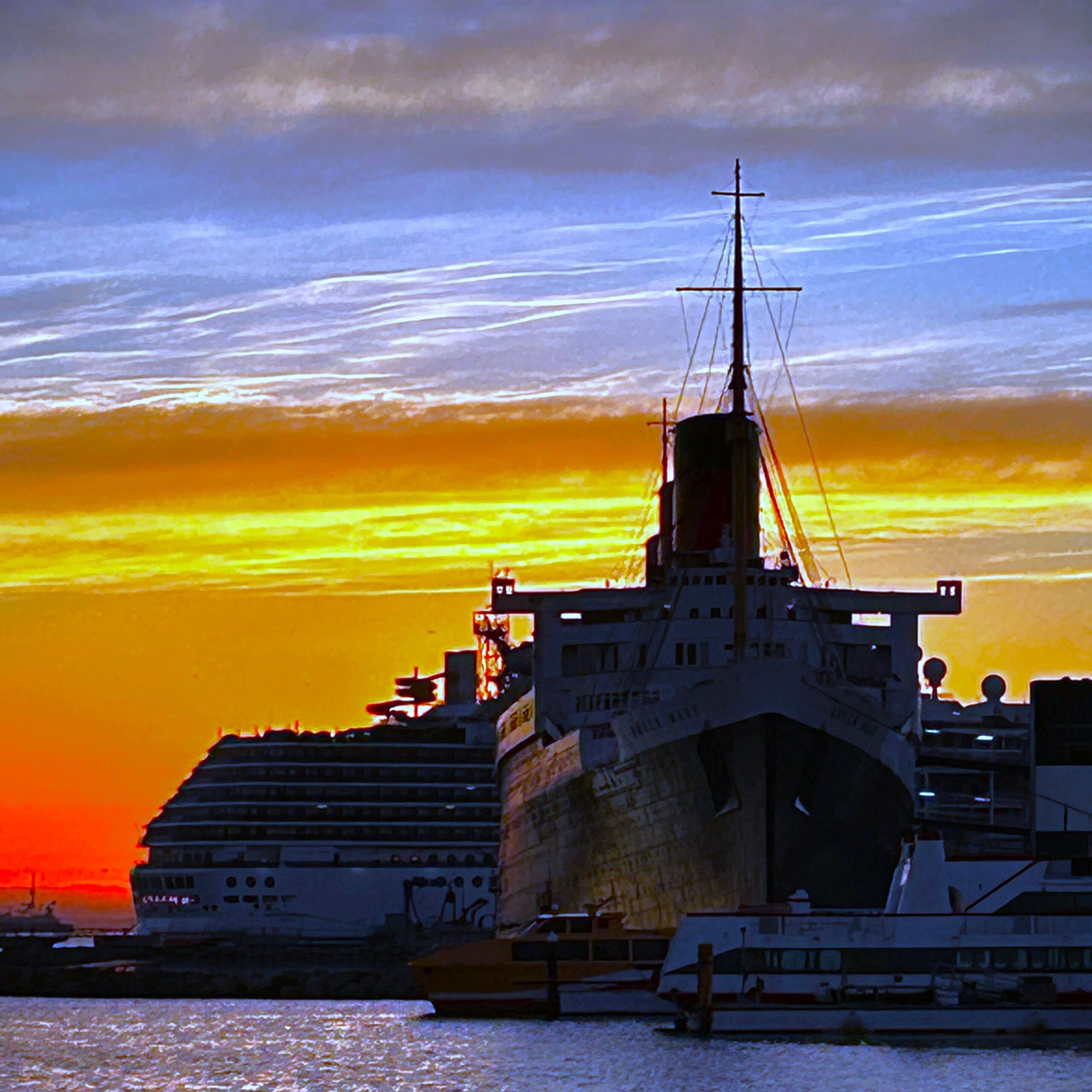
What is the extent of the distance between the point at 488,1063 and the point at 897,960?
9.55 metres

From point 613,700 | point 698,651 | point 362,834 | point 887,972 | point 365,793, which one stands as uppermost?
point 698,651

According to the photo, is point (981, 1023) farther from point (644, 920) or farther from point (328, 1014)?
point (328, 1014)

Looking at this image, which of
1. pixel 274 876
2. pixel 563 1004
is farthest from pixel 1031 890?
pixel 274 876

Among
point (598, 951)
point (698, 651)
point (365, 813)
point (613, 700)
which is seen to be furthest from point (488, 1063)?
point (365, 813)

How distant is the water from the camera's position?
187 feet

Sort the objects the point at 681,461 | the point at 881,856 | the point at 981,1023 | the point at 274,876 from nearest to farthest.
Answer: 1. the point at 981,1023
2. the point at 881,856
3. the point at 681,461
4. the point at 274,876

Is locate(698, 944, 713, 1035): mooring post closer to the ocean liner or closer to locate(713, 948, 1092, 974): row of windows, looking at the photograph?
locate(713, 948, 1092, 974): row of windows

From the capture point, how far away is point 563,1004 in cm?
6969

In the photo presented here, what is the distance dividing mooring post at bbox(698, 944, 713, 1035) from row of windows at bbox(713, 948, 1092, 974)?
0.26 m

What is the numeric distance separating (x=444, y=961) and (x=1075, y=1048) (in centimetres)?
1731

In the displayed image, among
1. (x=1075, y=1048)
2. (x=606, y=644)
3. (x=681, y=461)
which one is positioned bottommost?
(x=1075, y=1048)

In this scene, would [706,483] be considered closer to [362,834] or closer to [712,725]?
[712,725]

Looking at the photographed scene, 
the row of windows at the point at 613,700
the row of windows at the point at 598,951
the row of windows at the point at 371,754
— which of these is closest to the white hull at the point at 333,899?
the row of windows at the point at 371,754

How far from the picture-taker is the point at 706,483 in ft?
331
